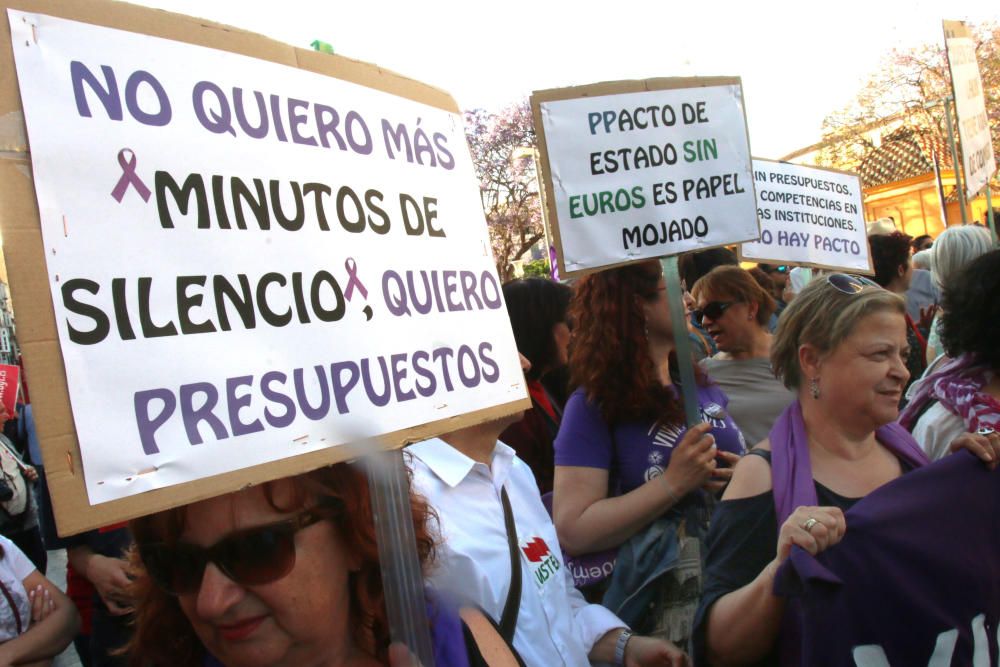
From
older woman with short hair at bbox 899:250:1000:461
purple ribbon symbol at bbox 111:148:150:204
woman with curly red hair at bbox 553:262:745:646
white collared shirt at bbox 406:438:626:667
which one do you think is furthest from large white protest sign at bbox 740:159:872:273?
purple ribbon symbol at bbox 111:148:150:204

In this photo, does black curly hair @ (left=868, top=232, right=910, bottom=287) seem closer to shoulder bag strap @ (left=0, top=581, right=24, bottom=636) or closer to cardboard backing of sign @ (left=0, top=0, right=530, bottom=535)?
shoulder bag strap @ (left=0, top=581, right=24, bottom=636)

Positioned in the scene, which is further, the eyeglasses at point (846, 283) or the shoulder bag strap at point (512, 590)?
the eyeglasses at point (846, 283)

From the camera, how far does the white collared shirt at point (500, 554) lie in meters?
1.88

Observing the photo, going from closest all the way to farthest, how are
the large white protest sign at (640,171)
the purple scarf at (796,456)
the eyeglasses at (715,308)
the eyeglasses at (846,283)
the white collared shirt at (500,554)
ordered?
the white collared shirt at (500,554)
the purple scarf at (796,456)
the eyeglasses at (846,283)
the large white protest sign at (640,171)
the eyeglasses at (715,308)

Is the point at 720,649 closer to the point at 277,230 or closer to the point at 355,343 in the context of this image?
the point at 355,343

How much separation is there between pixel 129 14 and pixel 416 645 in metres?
1.12

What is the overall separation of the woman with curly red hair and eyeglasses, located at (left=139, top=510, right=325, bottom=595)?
1508 mm

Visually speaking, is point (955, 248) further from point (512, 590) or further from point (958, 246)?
point (512, 590)

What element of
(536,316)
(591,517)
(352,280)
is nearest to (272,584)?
(352,280)

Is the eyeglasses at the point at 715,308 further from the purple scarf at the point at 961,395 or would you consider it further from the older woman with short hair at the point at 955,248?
the purple scarf at the point at 961,395

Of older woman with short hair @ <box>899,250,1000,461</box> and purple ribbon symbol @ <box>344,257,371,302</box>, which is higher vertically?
purple ribbon symbol @ <box>344,257,371,302</box>

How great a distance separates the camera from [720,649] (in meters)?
2.03

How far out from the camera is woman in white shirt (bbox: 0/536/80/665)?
270 cm

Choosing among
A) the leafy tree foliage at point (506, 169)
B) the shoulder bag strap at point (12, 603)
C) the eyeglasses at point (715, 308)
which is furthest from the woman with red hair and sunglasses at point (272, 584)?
the leafy tree foliage at point (506, 169)
